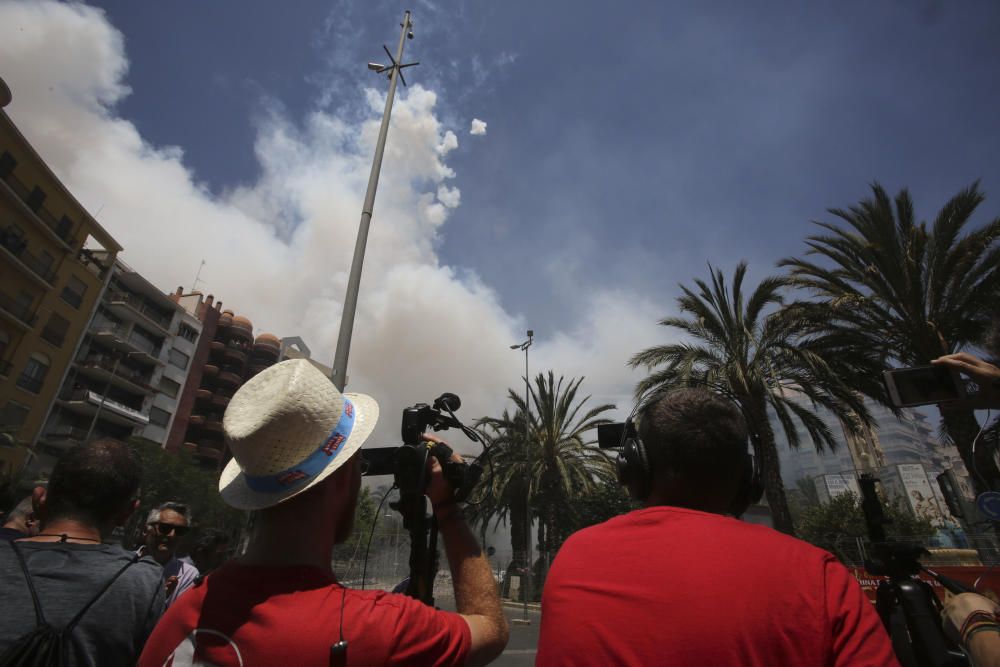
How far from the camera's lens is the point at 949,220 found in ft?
35.5

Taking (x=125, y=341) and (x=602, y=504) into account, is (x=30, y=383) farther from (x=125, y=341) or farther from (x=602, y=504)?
Result: (x=602, y=504)

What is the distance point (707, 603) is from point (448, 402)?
123cm

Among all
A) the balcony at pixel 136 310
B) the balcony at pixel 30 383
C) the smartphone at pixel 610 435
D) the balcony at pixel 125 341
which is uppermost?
the balcony at pixel 136 310

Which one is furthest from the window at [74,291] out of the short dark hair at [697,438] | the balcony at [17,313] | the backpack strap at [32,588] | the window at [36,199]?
the short dark hair at [697,438]

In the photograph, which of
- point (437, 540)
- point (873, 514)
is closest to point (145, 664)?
point (437, 540)

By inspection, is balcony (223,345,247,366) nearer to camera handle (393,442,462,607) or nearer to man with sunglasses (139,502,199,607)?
man with sunglasses (139,502,199,607)

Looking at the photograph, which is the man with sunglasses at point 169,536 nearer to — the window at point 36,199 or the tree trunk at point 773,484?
the tree trunk at point 773,484

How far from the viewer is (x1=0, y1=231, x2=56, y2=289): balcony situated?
28750 mm

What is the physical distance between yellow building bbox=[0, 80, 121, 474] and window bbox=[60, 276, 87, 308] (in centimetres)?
6

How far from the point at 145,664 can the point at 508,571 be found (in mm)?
25595

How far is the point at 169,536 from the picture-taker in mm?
4008

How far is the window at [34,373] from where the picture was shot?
3041 centimetres

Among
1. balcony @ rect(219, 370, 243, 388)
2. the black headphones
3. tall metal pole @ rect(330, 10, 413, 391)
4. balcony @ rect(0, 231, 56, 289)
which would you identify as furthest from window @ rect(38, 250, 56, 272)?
the black headphones

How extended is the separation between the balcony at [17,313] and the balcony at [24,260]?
1754 mm
